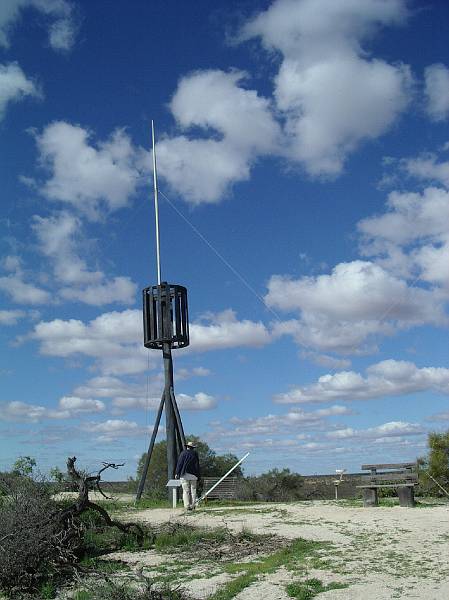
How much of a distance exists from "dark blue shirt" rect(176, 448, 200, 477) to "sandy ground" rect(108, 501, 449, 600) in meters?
1.02

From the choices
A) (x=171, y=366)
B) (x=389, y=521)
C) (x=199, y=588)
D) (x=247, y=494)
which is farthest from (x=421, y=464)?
(x=199, y=588)

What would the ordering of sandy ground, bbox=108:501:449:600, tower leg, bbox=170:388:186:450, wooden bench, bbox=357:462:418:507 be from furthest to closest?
1. tower leg, bbox=170:388:186:450
2. wooden bench, bbox=357:462:418:507
3. sandy ground, bbox=108:501:449:600

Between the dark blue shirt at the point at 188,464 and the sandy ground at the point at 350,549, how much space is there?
1.02 m

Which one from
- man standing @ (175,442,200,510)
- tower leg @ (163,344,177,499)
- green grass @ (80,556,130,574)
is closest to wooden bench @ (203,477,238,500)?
tower leg @ (163,344,177,499)

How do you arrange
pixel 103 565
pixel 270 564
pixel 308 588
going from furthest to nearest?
pixel 103 565 < pixel 270 564 < pixel 308 588

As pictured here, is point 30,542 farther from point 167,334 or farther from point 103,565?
point 167,334

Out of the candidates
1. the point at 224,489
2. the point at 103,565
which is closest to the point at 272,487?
the point at 224,489

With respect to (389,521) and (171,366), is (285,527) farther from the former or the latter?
(171,366)

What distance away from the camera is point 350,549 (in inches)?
399

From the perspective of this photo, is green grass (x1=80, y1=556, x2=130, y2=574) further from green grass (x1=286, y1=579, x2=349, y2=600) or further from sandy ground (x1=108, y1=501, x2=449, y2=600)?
green grass (x1=286, y1=579, x2=349, y2=600)

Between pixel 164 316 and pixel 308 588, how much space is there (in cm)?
1157

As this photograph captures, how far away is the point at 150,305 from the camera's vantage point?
1933 centimetres

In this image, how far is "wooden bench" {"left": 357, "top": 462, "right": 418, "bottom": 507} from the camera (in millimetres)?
15344

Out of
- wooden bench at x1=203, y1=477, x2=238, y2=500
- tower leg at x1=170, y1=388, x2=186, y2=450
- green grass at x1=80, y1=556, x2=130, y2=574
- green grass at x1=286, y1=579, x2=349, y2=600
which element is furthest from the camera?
wooden bench at x1=203, y1=477, x2=238, y2=500
